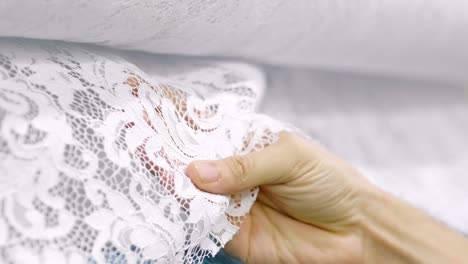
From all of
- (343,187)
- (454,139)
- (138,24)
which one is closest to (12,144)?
(138,24)

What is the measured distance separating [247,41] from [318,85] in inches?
10.5

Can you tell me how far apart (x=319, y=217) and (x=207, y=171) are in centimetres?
21

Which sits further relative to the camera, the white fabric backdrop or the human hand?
the human hand

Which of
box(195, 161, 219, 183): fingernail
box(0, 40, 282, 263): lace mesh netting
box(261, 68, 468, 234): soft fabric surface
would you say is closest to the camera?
box(0, 40, 282, 263): lace mesh netting

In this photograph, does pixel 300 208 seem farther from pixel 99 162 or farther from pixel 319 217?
pixel 99 162

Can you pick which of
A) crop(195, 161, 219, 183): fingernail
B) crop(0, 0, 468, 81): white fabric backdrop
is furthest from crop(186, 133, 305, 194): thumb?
crop(0, 0, 468, 81): white fabric backdrop

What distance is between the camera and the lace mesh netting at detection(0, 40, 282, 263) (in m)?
0.43

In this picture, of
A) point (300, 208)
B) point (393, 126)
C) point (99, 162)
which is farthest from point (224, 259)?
point (393, 126)

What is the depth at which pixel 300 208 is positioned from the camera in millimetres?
670

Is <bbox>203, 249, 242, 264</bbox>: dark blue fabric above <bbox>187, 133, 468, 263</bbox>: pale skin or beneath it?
beneath

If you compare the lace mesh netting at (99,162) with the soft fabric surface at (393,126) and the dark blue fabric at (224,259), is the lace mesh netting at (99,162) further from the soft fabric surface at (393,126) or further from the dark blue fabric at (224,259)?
the soft fabric surface at (393,126)

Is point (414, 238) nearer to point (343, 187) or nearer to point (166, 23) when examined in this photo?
point (343, 187)

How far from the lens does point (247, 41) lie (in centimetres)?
72

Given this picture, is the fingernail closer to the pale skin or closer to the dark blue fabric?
the pale skin
